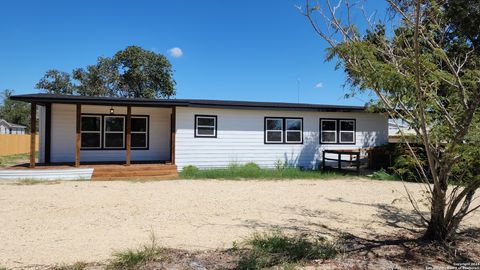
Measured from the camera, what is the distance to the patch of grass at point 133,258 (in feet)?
12.5

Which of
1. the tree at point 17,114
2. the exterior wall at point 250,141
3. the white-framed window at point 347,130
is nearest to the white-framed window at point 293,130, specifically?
the exterior wall at point 250,141

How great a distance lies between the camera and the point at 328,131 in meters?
15.9

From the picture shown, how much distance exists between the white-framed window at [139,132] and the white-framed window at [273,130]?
205 inches

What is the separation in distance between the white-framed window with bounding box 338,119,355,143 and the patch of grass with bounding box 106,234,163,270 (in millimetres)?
13124

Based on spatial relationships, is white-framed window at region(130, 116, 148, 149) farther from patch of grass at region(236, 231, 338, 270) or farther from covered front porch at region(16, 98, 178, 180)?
patch of grass at region(236, 231, 338, 270)

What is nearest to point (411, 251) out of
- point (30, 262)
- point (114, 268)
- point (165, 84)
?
point (114, 268)

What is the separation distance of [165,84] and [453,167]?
3227 centimetres

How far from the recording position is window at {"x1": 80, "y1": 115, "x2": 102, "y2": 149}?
14.2 metres

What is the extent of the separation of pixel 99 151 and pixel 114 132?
980mm

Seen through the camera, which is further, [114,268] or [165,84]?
[165,84]

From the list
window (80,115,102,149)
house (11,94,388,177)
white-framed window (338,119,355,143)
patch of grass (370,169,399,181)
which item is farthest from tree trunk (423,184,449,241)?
window (80,115,102,149)

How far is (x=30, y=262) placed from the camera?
3982 millimetres

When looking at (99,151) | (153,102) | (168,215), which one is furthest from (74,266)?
(99,151)

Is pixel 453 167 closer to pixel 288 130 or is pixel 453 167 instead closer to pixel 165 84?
pixel 288 130
